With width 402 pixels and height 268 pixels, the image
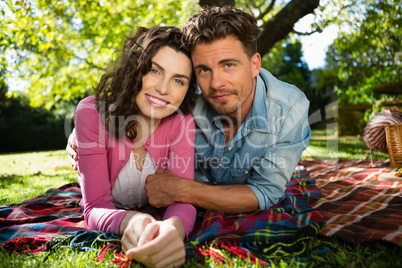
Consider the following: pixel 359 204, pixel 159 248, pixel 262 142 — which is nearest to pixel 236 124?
pixel 262 142

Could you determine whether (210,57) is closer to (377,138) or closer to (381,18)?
(377,138)

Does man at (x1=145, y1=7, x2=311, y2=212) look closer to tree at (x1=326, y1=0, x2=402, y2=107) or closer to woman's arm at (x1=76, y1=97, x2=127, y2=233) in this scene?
woman's arm at (x1=76, y1=97, x2=127, y2=233)

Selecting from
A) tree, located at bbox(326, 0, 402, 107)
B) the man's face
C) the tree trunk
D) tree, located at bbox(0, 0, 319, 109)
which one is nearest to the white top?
the man's face

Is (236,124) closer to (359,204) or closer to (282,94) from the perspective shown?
(282,94)

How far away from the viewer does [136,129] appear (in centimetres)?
245

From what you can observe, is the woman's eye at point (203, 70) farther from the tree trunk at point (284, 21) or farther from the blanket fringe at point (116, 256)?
the tree trunk at point (284, 21)

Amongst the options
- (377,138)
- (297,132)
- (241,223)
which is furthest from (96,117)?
(377,138)

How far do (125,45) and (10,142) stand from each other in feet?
48.5

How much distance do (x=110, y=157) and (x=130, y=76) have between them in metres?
0.65

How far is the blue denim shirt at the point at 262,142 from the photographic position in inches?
95.7

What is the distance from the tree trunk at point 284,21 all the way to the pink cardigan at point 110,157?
3686 millimetres

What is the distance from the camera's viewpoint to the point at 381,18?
7.07m

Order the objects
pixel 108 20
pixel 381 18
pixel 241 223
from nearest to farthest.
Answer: pixel 241 223, pixel 381 18, pixel 108 20

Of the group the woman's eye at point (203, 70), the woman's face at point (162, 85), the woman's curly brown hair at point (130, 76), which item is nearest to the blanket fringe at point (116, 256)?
the woman's curly brown hair at point (130, 76)
